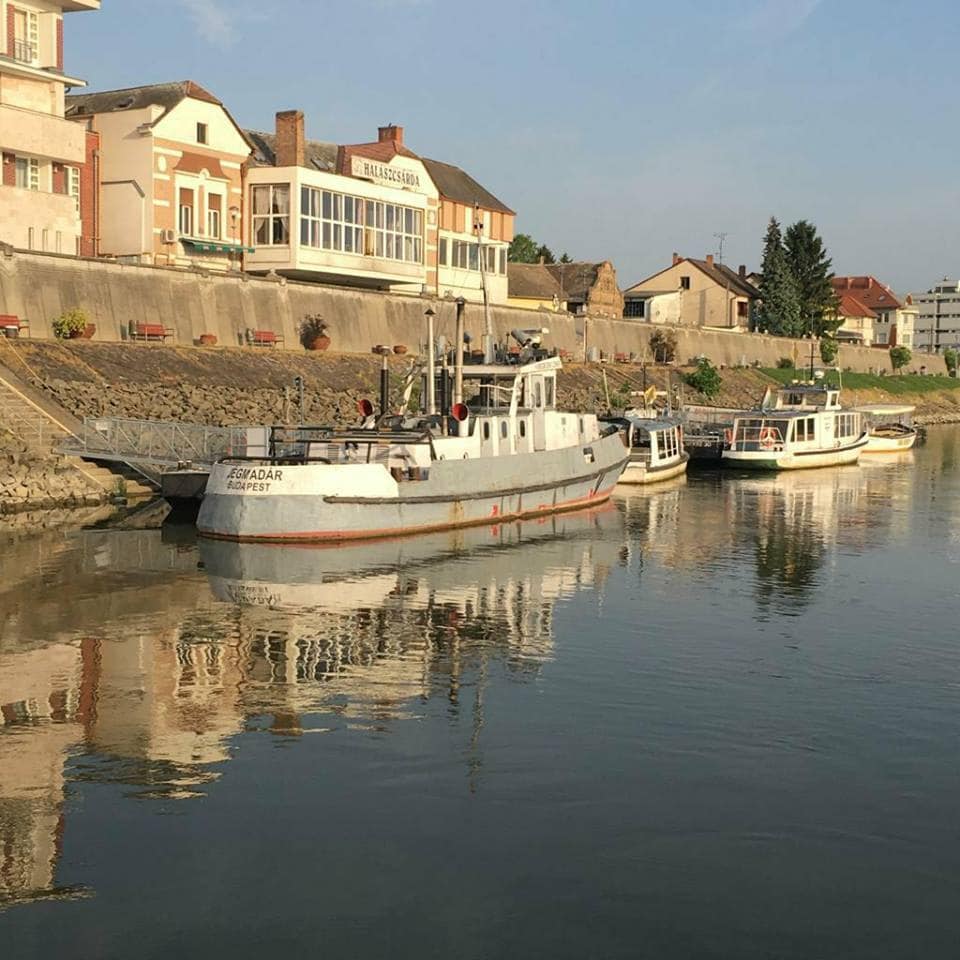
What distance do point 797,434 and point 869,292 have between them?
Result: 111 metres

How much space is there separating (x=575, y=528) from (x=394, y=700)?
1877 centimetres

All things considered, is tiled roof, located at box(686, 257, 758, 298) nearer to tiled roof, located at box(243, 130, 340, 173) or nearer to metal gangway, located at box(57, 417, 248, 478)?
tiled roof, located at box(243, 130, 340, 173)

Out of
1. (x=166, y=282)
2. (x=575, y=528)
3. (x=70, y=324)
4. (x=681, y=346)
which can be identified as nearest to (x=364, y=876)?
(x=575, y=528)

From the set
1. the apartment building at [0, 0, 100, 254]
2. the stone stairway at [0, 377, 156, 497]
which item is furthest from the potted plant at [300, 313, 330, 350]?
the stone stairway at [0, 377, 156, 497]

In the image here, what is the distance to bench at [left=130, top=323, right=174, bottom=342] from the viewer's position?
169 ft

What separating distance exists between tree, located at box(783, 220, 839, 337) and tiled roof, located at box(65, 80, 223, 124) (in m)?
67.7

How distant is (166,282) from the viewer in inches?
2165

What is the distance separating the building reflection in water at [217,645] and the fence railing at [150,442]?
16.5ft

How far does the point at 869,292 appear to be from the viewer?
162000mm

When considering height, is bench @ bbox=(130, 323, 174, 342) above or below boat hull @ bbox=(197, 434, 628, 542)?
above

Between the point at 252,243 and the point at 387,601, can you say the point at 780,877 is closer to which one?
the point at 387,601

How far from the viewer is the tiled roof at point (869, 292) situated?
159000 millimetres

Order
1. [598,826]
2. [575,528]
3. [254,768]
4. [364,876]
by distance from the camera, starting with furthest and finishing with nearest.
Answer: [575,528] → [254,768] → [598,826] → [364,876]

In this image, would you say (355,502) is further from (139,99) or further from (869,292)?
(869,292)
